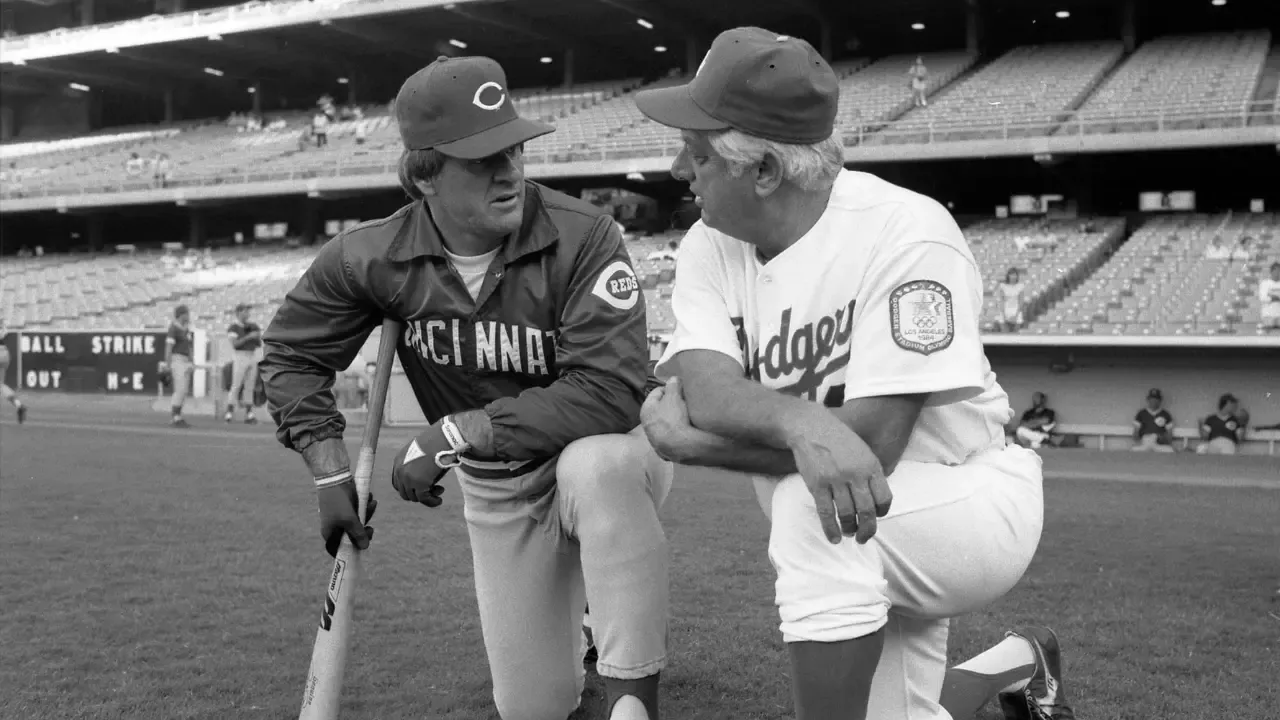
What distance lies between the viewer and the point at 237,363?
16.3 metres

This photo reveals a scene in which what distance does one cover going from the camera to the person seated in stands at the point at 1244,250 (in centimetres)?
1736

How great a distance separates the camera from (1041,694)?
10.3ft

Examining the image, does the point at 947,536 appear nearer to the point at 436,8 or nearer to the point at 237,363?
the point at 237,363

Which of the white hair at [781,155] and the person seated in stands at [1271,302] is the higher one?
the white hair at [781,155]

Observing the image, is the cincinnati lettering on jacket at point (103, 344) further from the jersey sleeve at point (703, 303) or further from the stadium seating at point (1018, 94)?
the jersey sleeve at point (703, 303)

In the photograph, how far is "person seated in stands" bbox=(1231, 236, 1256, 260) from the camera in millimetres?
17359

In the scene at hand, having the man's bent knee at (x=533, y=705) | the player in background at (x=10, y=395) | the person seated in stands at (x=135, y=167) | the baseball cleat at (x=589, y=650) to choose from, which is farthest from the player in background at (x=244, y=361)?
the person seated in stands at (x=135, y=167)

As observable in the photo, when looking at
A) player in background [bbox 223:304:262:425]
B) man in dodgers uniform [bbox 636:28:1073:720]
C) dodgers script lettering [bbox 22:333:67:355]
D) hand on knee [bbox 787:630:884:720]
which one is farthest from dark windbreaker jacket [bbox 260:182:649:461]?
dodgers script lettering [bbox 22:333:67:355]

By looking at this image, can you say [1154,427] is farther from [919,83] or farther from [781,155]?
[781,155]

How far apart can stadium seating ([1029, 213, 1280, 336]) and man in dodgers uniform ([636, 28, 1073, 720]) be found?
49.2 feet

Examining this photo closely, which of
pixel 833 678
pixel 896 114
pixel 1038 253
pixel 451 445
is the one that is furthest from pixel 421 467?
pixel 896 114

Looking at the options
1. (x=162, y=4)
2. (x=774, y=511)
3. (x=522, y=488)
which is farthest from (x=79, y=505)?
(x=162, y=4)

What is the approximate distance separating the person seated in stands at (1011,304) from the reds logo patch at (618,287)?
47.9 ft

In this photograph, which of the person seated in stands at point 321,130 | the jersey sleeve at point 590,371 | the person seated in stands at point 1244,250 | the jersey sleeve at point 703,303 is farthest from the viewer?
the person seated in stands at point 321,130
